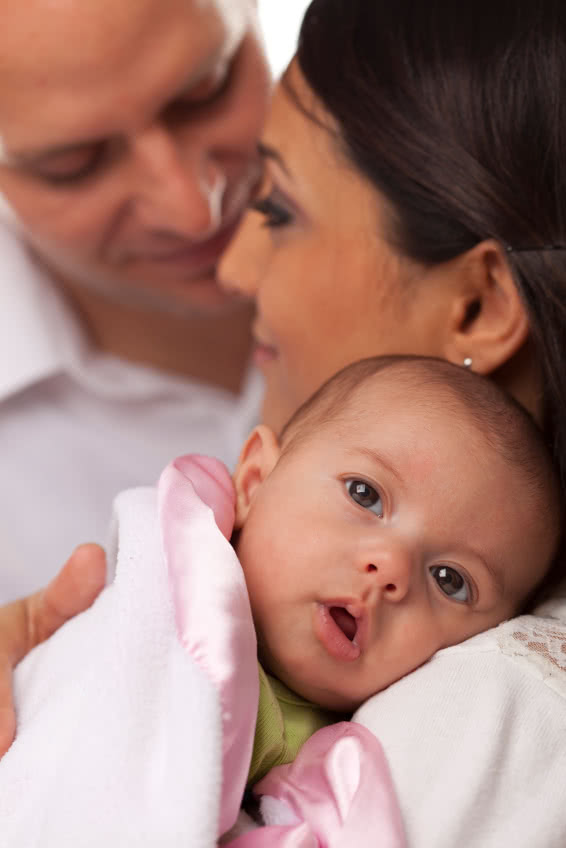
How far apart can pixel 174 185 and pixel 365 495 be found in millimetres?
1001

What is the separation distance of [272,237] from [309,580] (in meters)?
0.85

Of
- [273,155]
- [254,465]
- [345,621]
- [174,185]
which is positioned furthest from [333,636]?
[174,185]

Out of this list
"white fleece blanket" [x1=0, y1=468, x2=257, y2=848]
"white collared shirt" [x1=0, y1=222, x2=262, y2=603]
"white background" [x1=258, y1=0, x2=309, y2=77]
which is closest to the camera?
"white fleece blanket" [x1=0, y1=468, x2=257, y2=848]

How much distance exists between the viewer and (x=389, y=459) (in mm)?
1239

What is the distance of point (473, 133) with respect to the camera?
1510mm

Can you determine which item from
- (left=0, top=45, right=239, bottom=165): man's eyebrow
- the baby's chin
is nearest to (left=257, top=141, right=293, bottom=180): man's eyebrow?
(left=0, top=45, right=239, bottom=165): man's eyebrow

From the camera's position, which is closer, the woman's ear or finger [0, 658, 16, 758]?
finger [0, 658, 16, 758]

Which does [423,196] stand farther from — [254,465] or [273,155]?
[254,465]

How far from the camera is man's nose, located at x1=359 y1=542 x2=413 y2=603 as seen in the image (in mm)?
1140

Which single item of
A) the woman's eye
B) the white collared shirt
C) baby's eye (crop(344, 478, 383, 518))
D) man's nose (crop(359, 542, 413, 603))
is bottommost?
the white collared shirt

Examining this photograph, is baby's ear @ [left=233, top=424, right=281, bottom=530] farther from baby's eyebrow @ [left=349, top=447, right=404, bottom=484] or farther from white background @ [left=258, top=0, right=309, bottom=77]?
white background @ [left=258, top=0, right=309, bottom=77]

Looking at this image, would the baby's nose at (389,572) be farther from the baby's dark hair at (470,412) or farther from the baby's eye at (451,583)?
the baby's dark hair at (470,412)

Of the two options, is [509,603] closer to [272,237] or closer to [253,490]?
[253,490]

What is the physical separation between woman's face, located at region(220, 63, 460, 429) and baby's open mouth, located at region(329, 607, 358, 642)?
24.1 inches
